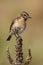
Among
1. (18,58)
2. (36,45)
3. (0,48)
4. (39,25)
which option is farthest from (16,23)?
(39,25)

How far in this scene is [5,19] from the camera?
6000mm

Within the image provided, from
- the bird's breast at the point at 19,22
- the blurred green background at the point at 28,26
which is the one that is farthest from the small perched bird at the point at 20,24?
the blurred green background at the point at 28,26

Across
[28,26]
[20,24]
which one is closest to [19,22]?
[20,24]

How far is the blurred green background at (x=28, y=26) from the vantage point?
5.32 metres

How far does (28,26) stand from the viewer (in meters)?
5.98

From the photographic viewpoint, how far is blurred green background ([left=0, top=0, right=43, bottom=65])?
209 inches

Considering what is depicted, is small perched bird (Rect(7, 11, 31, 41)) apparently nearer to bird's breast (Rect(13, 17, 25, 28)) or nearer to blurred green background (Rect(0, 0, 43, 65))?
bird's breast (Rect(13, 17, 25, 28))

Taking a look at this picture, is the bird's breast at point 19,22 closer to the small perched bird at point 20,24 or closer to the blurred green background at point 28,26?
the small perched bird at point 20,24

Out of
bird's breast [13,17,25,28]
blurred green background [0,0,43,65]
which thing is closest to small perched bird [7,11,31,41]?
bird's breast [13,17,25,28]

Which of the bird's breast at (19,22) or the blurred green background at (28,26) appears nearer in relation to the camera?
the bird's breast at (19,22)

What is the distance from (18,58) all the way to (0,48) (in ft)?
6.94

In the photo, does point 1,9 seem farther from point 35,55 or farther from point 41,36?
point 35,55

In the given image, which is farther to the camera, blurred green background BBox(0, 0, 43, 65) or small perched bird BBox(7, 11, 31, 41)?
blurred green background BBox(0, 0, 43, 65)

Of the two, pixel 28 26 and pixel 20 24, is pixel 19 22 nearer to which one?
pixel 20 24
